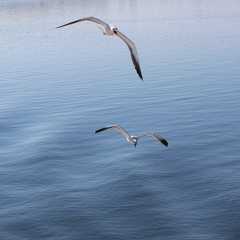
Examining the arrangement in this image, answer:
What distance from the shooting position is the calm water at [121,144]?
45219mm

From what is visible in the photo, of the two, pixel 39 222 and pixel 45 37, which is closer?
pixel 39 222

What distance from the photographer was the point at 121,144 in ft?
208

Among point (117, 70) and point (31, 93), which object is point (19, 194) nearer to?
point (31, 93)

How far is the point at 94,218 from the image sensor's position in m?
45.7

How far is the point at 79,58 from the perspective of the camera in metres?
118

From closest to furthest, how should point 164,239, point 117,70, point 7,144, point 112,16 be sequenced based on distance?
point 164,239 < point 7,144 < point 117,70 < point 112,16

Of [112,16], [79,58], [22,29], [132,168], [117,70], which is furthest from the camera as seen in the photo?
[112,16]

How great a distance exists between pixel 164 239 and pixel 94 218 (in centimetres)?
642

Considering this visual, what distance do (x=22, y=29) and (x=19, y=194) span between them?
128 meters

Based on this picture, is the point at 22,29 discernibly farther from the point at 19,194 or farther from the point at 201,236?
the point at 201,236

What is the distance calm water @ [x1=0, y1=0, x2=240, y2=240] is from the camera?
148 ft

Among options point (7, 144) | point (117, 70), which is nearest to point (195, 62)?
point (117, 70)

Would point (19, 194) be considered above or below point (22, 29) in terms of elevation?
above

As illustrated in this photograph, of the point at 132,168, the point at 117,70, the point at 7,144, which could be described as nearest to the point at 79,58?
the point at 117,70
